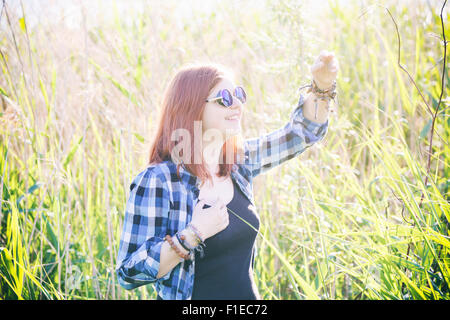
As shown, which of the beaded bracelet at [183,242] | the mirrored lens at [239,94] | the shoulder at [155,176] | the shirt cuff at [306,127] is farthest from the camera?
the shirt cuff at [306,127]

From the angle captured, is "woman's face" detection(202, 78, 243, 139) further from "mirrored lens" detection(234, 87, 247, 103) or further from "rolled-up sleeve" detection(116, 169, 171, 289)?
"rolled-up sleeve" detection(116, 169, 171, 289)

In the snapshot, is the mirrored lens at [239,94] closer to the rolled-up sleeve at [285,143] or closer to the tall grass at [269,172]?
the rolled-up sleeve at [285,143]

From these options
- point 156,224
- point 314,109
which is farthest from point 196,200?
point 314,109

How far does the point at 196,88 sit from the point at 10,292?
3.90ft

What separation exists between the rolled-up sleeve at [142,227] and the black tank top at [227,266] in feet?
0.50

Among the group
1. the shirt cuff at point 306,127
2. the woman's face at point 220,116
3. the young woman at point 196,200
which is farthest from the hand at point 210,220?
the shirt cuff at point 306,127

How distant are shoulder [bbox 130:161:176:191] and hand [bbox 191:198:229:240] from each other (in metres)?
0.14

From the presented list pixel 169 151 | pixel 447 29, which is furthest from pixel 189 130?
pixel 447 29

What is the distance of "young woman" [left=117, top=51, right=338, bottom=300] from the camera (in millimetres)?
1109

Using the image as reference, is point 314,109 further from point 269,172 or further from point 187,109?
point 269,172

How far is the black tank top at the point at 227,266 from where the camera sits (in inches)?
46.9

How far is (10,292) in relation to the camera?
5.34 feet

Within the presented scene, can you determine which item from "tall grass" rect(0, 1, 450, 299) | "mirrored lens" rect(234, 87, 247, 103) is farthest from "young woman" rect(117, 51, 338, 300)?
"tall grass" rect(0, 1, 450, 299)

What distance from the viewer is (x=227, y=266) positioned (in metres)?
1.21
